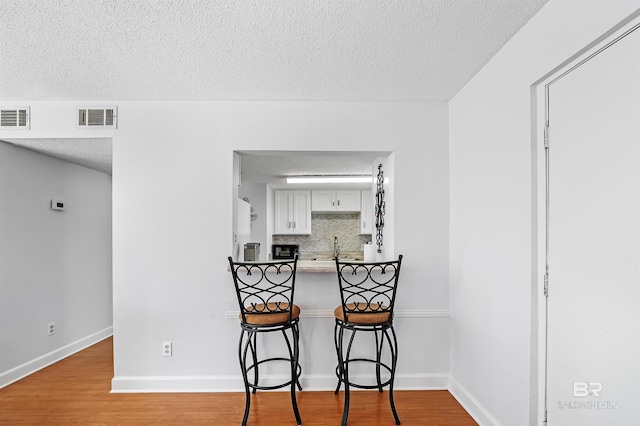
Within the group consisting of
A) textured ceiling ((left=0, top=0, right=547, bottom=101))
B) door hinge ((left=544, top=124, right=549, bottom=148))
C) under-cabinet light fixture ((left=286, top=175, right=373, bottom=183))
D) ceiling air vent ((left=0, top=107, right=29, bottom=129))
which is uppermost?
textured ceiling ((left=0, top=0, right=547, bottom=101))

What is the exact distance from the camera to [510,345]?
1.97m

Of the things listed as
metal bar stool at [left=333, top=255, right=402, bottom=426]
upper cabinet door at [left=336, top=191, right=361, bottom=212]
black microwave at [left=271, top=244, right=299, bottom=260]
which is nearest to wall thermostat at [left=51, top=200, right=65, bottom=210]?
metal bar stool at [left=333, top=255, right=402, bottom=426]

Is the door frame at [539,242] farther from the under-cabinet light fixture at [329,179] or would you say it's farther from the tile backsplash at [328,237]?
the tile backsplash at [328,237]

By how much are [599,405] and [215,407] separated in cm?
235

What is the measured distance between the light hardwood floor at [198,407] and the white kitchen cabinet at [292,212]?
12.2 feet

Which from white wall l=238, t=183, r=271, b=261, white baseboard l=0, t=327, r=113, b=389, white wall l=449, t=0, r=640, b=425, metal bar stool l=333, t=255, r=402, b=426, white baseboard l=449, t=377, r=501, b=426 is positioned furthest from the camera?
white wall l=238, t=183, r=271, b=261

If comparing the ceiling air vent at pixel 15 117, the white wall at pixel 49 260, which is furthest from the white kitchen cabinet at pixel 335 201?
the ceiling air vent at pixel 15 117

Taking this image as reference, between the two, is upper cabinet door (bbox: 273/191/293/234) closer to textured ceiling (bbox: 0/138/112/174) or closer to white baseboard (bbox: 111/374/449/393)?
textured ceiling (bbox: 0/138/112/174)

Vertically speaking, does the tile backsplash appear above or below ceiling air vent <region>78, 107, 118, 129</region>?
below

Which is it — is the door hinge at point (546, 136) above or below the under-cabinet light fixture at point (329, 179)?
below

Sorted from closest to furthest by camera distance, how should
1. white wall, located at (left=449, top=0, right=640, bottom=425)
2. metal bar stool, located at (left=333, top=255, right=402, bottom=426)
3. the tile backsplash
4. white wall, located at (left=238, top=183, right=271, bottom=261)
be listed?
white wall, located at (left=449, top=0, right=640, bottom=425)
metal bar stool, located at (left=333, top=255, right=402, bottom=426)
white wall, located at (left=238, top=183, right=271, bottom=261)
the tile backsplash

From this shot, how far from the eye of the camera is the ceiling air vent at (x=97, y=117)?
2.84 m

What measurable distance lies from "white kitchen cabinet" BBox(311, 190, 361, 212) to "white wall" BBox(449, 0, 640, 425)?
3519 millimetres

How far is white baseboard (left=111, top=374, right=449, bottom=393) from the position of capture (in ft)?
9.09
